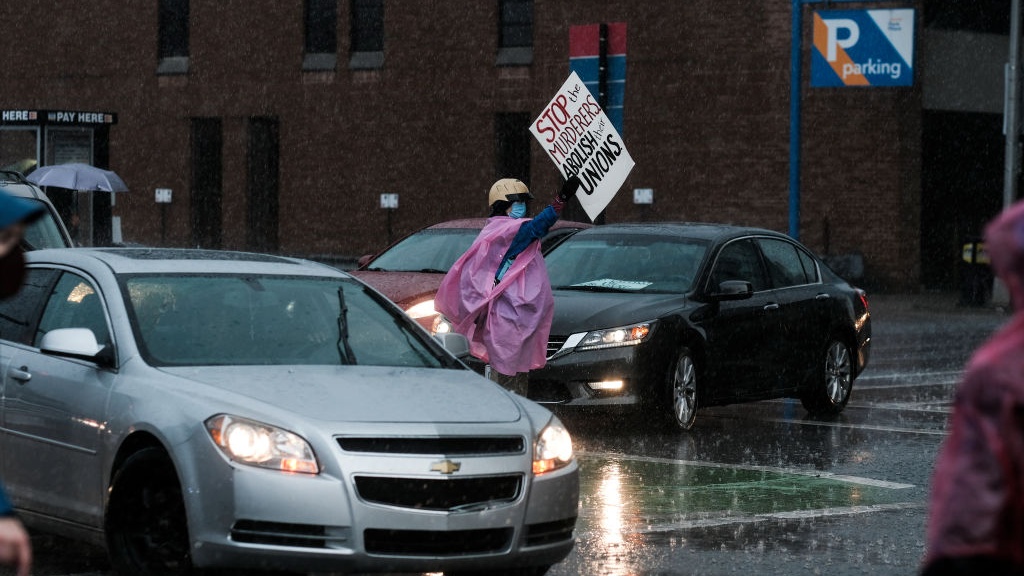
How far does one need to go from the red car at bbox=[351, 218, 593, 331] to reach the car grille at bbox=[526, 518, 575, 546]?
23.3ft

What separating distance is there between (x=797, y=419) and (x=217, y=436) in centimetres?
883

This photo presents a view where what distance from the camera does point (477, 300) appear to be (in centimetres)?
1175

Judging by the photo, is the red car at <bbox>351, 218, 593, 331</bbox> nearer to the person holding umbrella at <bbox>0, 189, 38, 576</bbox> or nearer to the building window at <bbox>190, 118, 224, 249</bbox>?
the person holding umbrella at <bbox>0, 189, 38, 576</bbox>

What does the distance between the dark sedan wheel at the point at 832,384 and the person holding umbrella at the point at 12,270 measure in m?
11.6

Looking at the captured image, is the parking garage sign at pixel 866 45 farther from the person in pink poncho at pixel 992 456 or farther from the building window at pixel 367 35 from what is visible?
the person in pink poncho at pixel 992 456

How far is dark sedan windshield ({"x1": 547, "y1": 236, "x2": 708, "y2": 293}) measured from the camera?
44.2ft

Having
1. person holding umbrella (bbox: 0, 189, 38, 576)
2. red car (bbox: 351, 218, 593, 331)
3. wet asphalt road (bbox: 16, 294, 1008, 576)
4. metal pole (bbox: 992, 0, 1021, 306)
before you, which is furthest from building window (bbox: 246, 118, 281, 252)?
person holding umbrella (bbox: 0, 189, 38, 576)

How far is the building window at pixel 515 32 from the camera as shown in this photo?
134ft

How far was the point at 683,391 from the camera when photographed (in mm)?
13000

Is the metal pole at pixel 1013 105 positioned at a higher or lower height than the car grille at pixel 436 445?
higher

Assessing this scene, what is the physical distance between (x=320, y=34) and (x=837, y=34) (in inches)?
744

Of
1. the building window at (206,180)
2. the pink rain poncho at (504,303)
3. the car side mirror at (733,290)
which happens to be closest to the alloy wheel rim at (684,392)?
the car side mirror at (733,290)

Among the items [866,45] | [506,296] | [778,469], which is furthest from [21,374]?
[866,45]

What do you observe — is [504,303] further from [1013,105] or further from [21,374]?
[1013,105]
